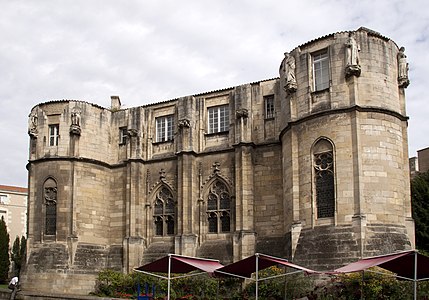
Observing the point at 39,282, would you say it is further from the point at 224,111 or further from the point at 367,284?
the point at 367,284

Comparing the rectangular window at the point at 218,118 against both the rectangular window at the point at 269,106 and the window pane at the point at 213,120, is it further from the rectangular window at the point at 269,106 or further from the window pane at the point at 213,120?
the rectangular window at the point at 269,106

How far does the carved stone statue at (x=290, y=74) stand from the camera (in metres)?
26.0

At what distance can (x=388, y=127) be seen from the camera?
2422 cm

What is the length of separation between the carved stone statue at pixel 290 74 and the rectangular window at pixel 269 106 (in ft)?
10.4

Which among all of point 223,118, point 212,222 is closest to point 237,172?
point 212,222

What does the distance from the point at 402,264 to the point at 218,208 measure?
45.3 ft

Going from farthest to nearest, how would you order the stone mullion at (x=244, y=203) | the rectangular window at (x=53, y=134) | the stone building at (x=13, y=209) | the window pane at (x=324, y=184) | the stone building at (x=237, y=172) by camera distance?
the stone building at (x=13, y=209) → the rectangular window at (x=53, y=134) → the stone mullion at (x=244, y=203) → the window pane at (x=324, y=184) → the stone building at (x=237, y=172)

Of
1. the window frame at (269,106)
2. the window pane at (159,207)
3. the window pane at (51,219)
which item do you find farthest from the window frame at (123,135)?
the window frame at (269,106)

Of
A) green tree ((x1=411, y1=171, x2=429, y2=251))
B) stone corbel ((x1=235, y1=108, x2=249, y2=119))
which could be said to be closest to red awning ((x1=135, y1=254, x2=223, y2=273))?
stone corbel ((x1=235, y1=108, x2=249, y2=119))

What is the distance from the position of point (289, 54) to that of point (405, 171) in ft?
24.0

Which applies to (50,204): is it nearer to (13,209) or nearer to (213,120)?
(213,120)

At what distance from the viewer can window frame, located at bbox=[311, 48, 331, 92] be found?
25.3 metres

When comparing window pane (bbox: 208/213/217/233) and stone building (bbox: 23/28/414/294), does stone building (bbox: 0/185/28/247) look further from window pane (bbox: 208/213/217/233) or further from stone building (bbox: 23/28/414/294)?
window pane (bbox: 208/213/217/233)

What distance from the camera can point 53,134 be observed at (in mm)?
32906
